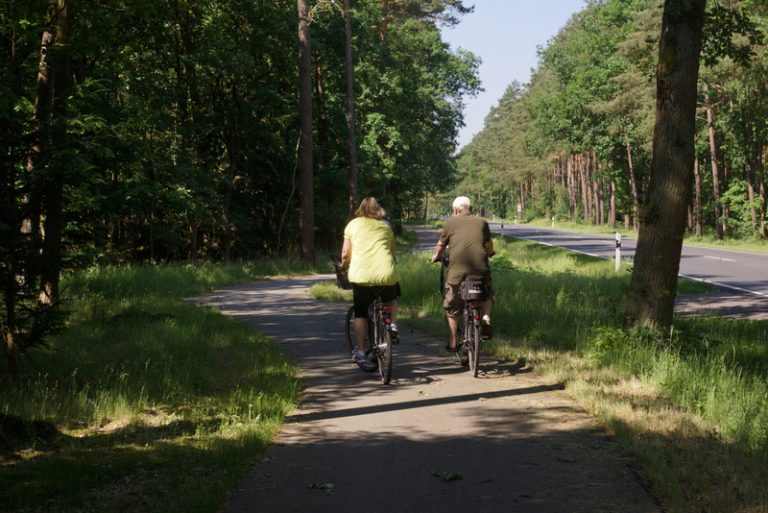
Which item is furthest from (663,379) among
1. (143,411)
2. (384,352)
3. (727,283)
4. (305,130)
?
(305,130)

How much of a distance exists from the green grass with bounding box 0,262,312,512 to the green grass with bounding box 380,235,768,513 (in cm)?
286

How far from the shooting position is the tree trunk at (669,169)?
9852mm

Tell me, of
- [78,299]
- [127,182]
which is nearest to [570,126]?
[127,182]

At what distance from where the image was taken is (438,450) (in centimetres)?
594

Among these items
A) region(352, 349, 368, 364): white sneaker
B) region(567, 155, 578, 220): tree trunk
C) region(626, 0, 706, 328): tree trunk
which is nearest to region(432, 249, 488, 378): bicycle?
region(352, 349, 368, 364): white sneaker

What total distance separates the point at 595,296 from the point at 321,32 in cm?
2152

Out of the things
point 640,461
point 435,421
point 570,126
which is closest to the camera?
point 640,461

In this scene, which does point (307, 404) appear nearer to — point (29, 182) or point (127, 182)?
point (29, 182)

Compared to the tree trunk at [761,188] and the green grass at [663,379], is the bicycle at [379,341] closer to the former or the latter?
the green grass at [663,379]

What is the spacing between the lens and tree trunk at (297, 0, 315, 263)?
86.9ft

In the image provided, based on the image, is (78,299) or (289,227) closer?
(78,299)

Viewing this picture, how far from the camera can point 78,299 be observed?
14.6 m

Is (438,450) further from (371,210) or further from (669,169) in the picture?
(669,169)

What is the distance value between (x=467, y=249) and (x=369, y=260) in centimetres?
120
